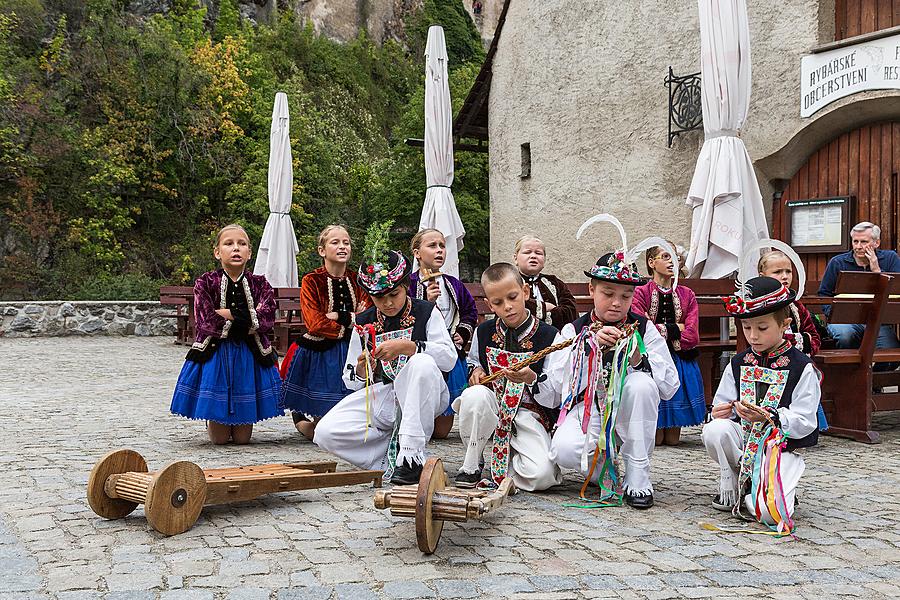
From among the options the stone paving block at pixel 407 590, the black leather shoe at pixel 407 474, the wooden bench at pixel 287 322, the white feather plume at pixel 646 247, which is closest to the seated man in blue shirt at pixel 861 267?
the white feather plume at pixel 646 247

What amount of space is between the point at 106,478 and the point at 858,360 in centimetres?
506

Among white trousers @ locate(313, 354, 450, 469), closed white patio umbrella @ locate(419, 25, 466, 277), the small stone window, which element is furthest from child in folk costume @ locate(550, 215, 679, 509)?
the small stone window

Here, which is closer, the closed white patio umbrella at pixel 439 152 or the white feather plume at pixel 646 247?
the white feather plume at pixel 646 247

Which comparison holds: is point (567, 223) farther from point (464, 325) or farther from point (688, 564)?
point (688, 564)

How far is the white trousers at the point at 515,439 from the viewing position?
4457 millimetres

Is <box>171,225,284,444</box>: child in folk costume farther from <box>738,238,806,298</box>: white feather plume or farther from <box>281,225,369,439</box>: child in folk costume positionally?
<box>738,238,806,298</box>: white feather plume

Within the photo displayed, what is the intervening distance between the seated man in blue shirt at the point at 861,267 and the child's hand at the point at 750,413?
3.32 m

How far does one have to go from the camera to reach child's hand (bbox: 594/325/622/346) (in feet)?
13.8

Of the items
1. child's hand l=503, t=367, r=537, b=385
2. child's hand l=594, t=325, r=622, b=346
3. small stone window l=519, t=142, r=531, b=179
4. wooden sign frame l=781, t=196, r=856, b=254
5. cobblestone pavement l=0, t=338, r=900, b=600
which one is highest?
small stone window l=519, t=142, r=531, b=179

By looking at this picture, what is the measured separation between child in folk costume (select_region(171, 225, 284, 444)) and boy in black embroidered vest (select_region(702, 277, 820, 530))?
3235 mm

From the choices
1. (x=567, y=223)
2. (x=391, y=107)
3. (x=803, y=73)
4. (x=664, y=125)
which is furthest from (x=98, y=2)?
(x=803, y=73)

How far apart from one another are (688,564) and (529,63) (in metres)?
13.9

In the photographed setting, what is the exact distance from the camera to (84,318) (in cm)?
1841

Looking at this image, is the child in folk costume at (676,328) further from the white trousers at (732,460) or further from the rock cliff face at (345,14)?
the rock cliff face at (345,14)
